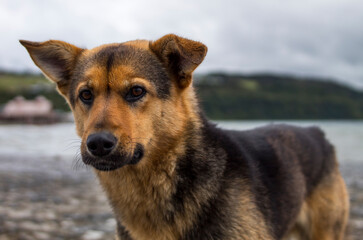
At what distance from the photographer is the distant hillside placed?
93062 millimetres

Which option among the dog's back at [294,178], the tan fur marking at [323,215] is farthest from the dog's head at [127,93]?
the tan fur marking at [323,215]

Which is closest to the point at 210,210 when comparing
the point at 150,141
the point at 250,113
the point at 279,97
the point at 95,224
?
the point at 150,141

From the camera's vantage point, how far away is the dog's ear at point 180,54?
12.6ft

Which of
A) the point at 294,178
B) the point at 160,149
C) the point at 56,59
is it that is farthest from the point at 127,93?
the point at 294,178

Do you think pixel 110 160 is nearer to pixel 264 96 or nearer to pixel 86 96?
pixel 86 96

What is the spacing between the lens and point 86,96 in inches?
158

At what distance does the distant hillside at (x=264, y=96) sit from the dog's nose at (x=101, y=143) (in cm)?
7675

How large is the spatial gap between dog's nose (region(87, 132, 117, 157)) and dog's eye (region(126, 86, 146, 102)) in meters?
0.64

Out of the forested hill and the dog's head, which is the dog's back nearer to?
the dog's head

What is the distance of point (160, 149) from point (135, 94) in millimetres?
637

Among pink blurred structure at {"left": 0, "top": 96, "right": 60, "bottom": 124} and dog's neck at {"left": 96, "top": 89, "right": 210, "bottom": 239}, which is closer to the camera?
dog's neck at {"left": 96, "top": 89, "right": 210, "bottom": 239}

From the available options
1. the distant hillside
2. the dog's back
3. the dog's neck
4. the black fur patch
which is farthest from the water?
the distant hillside

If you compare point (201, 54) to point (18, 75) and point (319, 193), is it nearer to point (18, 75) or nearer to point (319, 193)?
point (319, 193)

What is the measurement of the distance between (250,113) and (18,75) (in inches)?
3020
